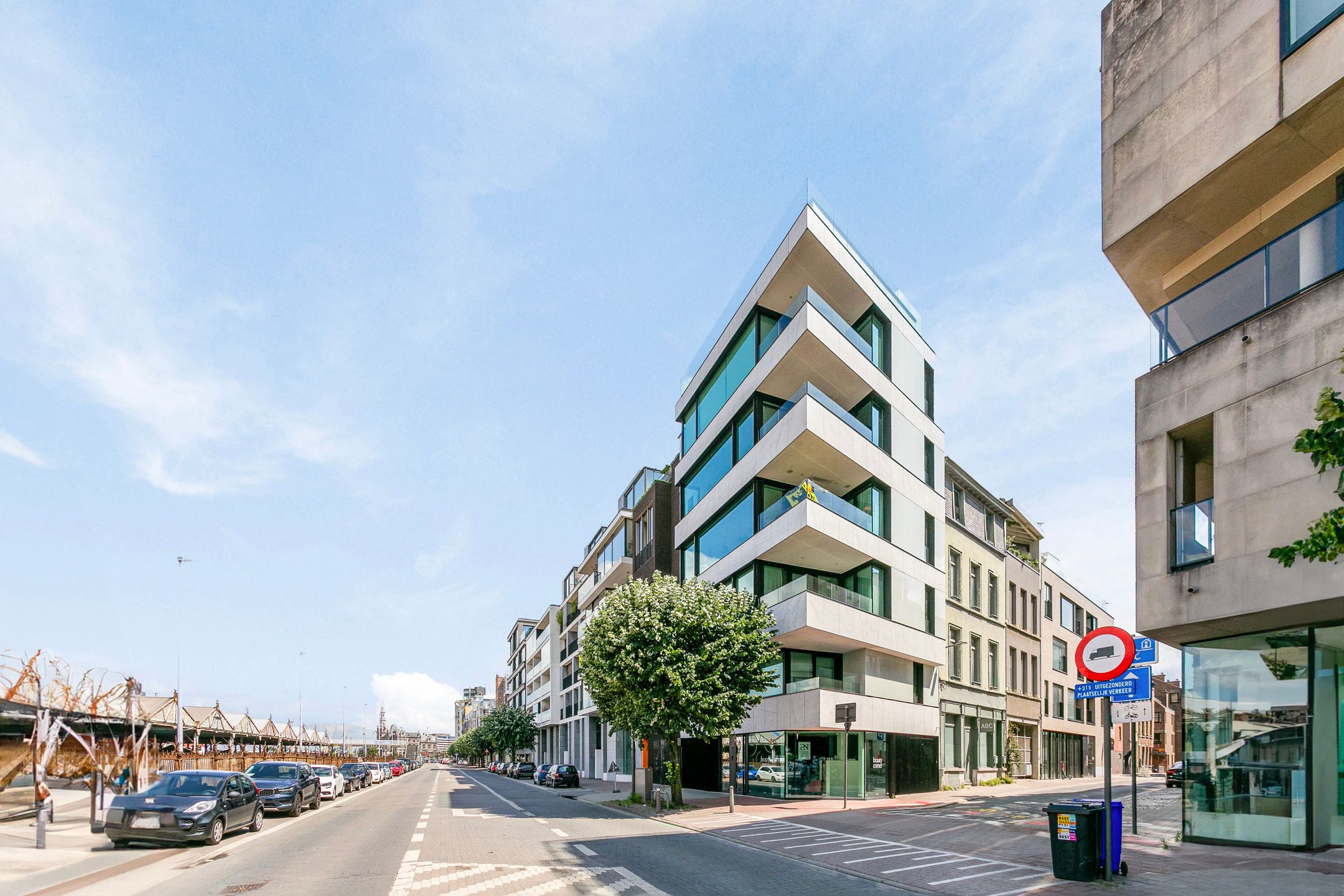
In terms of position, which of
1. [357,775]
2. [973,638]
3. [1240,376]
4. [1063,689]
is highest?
[1240,376]

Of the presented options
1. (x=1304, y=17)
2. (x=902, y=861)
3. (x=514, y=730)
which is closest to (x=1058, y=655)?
(x=902, y=861)

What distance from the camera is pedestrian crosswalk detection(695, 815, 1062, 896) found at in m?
13.0

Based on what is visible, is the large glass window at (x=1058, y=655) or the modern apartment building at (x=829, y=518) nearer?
the modern apartment building at (x=829, y=518)

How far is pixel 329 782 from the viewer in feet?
120

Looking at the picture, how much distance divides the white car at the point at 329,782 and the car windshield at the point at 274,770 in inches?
306

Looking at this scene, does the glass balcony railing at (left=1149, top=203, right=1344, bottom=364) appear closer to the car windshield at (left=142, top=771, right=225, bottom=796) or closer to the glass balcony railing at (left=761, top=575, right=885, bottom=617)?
the glass balcony railing at (left=761, top=575, right=885, bottom=617)

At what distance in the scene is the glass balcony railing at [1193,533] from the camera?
15070 millimetres

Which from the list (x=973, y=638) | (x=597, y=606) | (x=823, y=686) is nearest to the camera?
(x=823, y=686)

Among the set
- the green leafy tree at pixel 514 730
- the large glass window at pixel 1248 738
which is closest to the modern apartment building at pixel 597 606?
the green leafy tree at pixel 514 730

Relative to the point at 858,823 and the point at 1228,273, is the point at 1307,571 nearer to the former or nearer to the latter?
the point at 1228,273

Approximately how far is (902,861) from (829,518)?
15499mm

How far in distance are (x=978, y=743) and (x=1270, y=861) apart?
2956 centimetres

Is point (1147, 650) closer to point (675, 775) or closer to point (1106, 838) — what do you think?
point (1106, 838)

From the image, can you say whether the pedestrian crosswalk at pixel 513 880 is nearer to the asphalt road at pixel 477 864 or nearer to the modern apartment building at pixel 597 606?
the asphalt road at pixel 477 864
